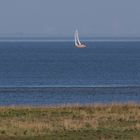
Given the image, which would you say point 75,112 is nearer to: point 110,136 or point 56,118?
point 56,118

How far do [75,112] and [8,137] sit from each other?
406 inches

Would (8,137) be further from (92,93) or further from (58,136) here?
(92,93)

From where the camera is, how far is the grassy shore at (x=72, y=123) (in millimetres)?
24625

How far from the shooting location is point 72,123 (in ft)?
93.2

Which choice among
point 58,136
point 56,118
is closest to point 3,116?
point 56,118

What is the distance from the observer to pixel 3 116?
1277 inches

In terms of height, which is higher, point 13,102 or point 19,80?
point 13,102

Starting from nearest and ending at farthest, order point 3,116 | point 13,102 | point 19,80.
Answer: point 3,116 < point 13,102 < point 19,80

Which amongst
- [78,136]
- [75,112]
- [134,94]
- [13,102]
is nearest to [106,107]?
[75,112]

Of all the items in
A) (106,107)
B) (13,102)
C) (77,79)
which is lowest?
(77,79)

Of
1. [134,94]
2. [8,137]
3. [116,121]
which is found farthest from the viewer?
[134,94]

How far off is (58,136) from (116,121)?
549 centimetres

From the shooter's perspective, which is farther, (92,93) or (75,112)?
(92,93)

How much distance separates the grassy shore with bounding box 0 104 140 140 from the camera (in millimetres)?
24625
